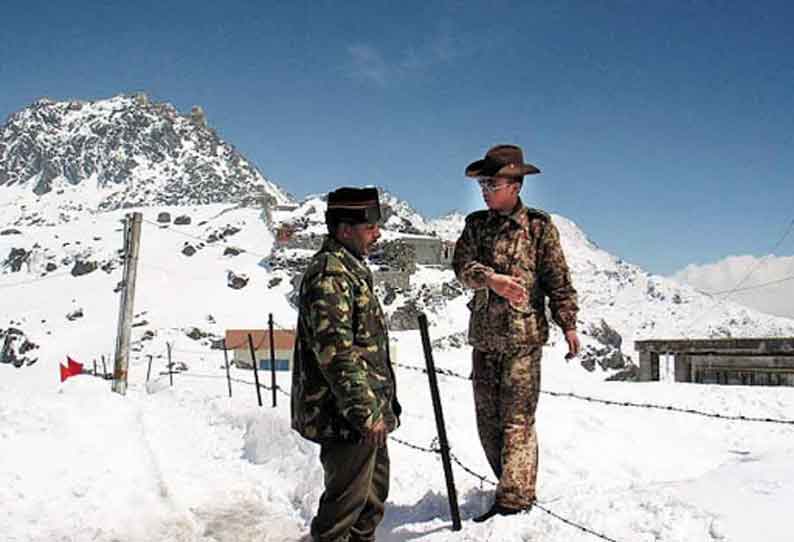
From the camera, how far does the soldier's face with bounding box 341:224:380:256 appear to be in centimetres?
357

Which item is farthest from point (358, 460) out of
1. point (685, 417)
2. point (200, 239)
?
point (200, 239)

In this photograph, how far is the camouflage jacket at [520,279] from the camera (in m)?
4.24

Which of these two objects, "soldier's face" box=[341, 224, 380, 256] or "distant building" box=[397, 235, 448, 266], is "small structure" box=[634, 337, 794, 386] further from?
"distant building" box=[397, 235, 448, 266]

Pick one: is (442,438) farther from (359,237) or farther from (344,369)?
(359,237)

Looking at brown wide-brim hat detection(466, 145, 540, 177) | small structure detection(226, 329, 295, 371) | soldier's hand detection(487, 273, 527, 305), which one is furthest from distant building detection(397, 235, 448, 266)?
soldier's hand detection(487, 273, 527, 305)

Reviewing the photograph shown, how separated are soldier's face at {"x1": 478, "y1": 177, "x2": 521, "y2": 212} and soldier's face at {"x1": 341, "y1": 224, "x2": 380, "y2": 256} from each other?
1.02 meters

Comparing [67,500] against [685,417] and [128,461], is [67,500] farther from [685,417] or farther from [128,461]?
[685,417]

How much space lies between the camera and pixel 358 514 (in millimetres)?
3479

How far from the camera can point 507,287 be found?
410 centimetres

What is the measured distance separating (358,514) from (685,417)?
23.5ft

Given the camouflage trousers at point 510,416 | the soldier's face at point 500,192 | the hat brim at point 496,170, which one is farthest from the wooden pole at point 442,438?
the hat brim at point 496,170

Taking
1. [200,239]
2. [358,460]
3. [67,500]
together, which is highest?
[200,239]

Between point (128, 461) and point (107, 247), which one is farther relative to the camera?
point (107, 247)

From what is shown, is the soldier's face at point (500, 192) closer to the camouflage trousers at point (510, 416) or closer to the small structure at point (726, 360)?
the camouflage trousers at point (510, 416)
